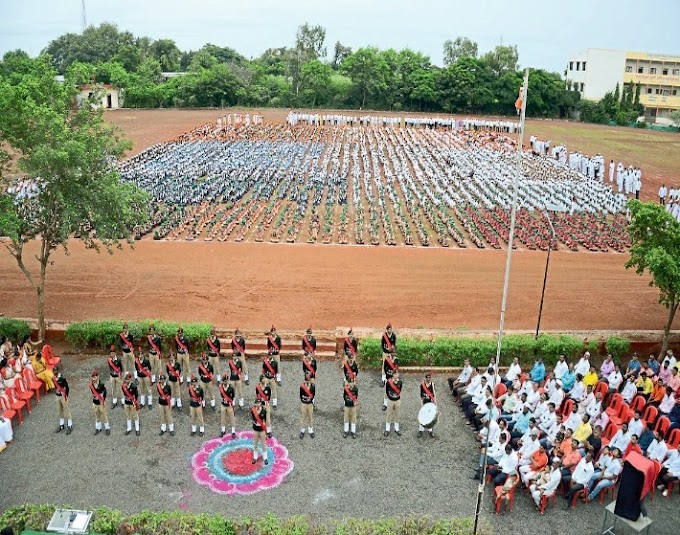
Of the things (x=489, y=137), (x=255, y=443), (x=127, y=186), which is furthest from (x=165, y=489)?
(x=489, y=137)

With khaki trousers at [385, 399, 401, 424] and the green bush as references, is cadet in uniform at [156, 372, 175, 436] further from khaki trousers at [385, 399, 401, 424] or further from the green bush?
the green bush

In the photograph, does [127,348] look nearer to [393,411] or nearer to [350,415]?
[350,415]

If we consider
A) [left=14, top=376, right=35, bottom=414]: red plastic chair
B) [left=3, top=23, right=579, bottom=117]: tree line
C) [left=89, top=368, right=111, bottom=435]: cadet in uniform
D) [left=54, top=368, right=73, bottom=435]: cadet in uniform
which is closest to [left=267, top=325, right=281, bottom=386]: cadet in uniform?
[left=89, top=368, right=111, bottom=435]: cadet in uniform

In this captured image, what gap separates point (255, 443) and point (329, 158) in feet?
120

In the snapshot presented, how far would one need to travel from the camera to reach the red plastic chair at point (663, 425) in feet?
44.1

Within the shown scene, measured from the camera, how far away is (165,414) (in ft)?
46.4

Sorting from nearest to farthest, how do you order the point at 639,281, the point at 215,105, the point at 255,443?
the point at 255,443 < the point at 639,281 < the point at 215,105

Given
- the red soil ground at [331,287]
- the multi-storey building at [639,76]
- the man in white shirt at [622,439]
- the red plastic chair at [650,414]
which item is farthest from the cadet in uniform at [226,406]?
the multi-storey building at [639,76]

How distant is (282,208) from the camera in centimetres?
3397

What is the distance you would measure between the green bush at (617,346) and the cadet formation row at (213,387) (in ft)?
20.8

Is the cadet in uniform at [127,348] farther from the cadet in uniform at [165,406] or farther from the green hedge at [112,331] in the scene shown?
the cadet in uniform at [165,406]

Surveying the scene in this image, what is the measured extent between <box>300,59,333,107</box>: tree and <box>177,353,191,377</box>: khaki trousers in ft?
231

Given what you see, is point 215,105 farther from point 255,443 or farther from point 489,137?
point 255,443

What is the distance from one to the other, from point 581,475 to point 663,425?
2.92m
